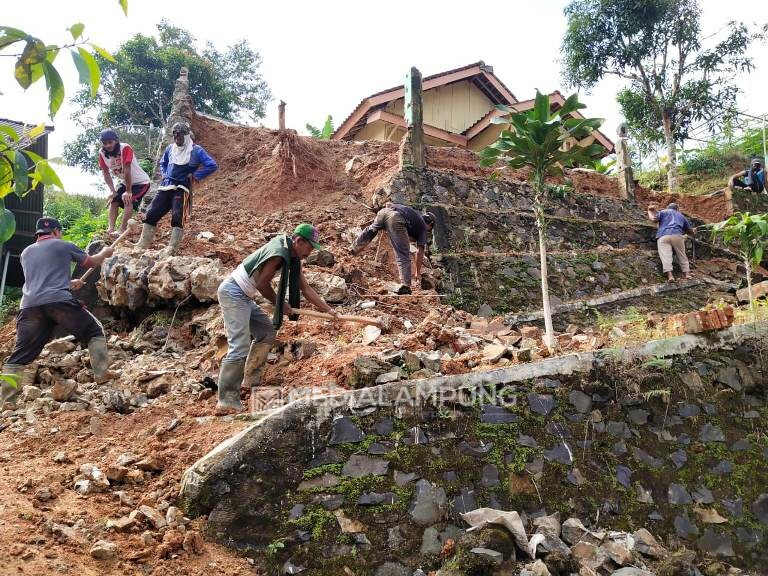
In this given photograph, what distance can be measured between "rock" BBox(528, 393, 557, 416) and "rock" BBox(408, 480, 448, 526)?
1.11m

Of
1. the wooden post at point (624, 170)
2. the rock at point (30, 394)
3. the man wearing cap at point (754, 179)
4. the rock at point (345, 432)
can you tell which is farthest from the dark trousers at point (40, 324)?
the man wearing cap at point (754, 179)

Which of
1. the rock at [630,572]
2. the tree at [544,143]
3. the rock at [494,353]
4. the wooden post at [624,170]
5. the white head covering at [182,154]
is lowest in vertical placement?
the rock at [630,572]

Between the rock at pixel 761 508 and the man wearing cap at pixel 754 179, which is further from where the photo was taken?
the man wearing cap at pixel 754 179

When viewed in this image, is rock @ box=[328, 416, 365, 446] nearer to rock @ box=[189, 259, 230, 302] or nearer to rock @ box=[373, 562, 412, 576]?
rock @ box=[373, 562, 412, 576]

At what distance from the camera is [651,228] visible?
13070 millimetres

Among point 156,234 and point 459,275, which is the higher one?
point 156,234

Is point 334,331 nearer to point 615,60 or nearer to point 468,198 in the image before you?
point 468,198

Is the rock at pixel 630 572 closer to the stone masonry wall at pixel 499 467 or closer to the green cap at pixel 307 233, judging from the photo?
the stone masonry wall at pixel 499 467

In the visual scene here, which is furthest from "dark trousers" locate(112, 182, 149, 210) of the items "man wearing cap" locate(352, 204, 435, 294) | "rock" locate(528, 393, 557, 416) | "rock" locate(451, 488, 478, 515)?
"rock" locate(451, 488, 478, 515)

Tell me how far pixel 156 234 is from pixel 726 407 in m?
7.29

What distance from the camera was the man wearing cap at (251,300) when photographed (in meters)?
4.64

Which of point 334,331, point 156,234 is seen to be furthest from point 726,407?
point 156,234

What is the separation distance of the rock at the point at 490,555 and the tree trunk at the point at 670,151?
16071 mm

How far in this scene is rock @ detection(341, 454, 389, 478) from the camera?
4.01m
